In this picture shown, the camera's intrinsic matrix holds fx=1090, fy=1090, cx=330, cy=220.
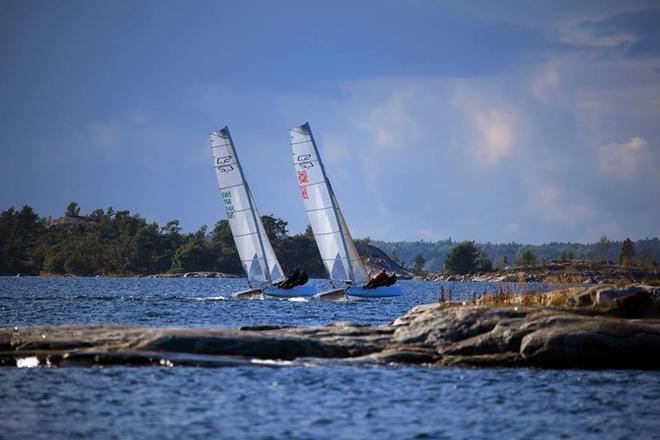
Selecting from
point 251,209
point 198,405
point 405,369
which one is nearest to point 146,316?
point 251,209

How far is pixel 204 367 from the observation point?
34.8 metres

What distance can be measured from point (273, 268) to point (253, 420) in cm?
7328

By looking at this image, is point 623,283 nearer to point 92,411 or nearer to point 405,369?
point 405,369

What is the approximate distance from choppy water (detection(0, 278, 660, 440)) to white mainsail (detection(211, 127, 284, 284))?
6231 centimetres

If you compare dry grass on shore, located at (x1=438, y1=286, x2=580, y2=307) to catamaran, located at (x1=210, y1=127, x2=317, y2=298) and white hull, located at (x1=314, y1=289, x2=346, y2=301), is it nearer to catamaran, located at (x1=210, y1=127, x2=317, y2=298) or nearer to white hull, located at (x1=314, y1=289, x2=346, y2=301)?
white hull, located at (x1=314, y1=289, x2=346, y2=301)

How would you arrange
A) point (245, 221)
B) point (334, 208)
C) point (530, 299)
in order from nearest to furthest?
point (530, 299)
point (334, 208)
point (245, 221)

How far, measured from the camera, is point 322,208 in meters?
92.6

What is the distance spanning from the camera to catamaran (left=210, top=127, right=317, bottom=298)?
96.4 m

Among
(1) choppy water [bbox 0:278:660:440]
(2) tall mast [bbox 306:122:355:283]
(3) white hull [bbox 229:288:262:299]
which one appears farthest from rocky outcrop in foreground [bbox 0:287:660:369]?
(3) white hull [bbox 229:288:262:299]

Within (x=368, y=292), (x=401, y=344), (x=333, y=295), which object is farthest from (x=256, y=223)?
(x=401, y=344)

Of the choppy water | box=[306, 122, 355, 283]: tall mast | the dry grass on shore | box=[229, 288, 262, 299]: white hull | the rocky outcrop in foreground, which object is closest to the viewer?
the choppy water

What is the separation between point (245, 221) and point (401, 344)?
60536 mm

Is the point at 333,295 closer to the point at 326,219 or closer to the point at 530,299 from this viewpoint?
the point at 326,219

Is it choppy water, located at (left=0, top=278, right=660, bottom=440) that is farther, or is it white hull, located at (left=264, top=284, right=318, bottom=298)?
white hull, located at (left=264, top=284, right=318, bottom=298)
